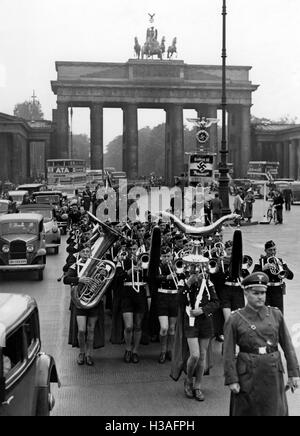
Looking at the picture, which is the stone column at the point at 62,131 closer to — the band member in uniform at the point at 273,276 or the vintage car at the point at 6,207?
the vintage car at the point at 6,207

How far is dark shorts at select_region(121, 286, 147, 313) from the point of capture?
1036 centimetres

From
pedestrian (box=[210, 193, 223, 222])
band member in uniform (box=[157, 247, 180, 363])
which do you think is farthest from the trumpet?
pedestrian (box=[210, 193, 223, 222])

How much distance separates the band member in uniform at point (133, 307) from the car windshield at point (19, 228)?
368 inches

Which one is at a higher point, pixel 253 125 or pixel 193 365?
Result: pixel 253 125

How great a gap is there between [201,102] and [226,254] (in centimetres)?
7929

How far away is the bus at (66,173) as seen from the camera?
55906 millimetres

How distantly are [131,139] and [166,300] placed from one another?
8044cm

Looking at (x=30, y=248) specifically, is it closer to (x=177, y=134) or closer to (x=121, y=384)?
(x=121, y=384)

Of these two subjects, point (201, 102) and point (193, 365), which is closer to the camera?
point (193, 365)

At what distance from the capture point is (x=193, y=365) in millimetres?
8625

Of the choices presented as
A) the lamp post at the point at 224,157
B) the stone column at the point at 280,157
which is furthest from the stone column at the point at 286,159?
the lamp post at the point at 224,157

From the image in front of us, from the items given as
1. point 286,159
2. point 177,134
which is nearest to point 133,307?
point 177,134
